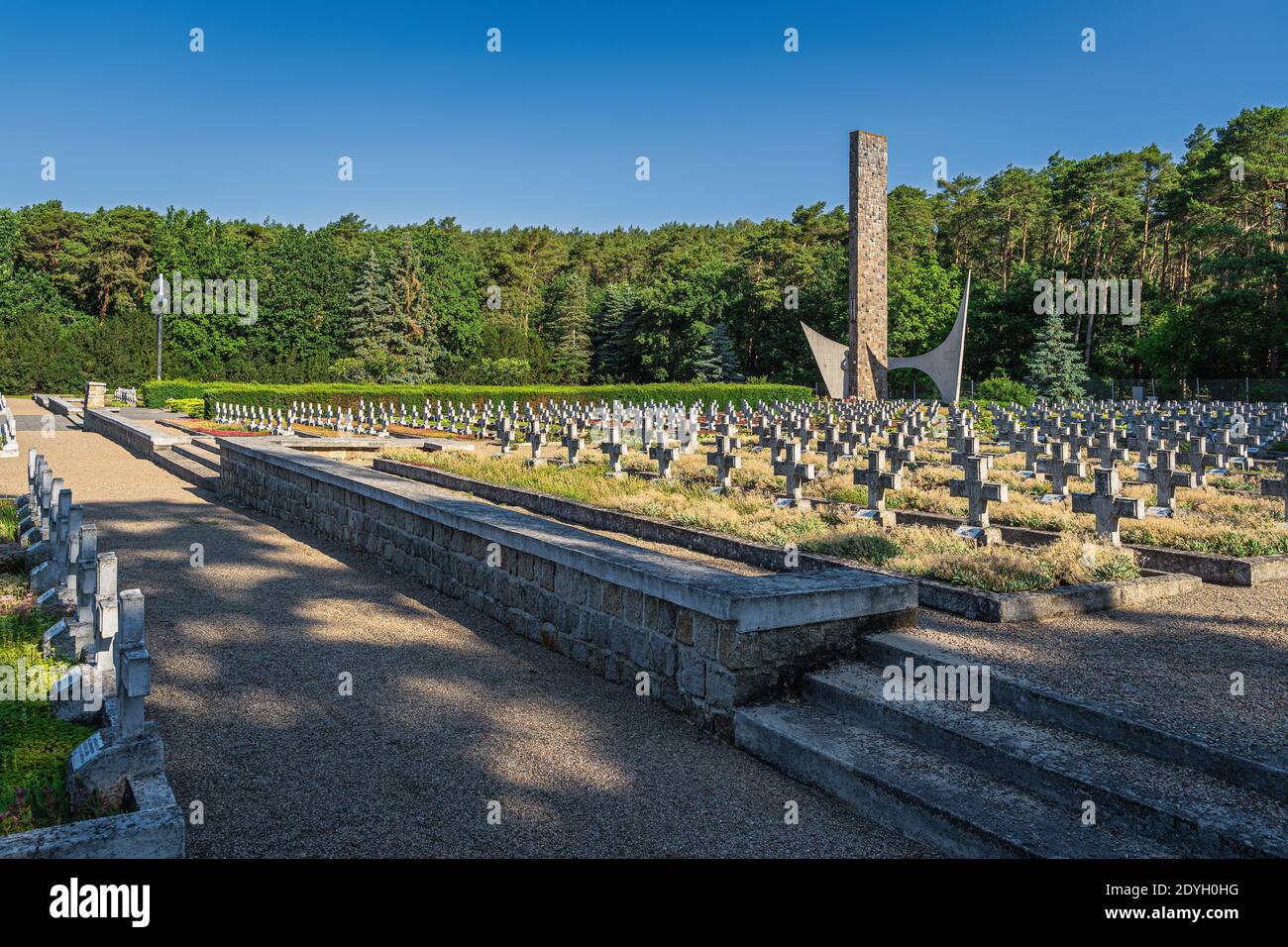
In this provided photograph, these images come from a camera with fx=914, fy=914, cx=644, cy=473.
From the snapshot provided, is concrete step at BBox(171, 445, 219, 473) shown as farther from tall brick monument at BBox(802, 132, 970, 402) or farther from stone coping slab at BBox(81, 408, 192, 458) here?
tall brick monument at BBox(802, 132, 970, 402)

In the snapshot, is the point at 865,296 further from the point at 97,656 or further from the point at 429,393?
the point at 97,656

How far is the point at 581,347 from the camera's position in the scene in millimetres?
55750

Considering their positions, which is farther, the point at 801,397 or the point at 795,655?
the point at 801,397

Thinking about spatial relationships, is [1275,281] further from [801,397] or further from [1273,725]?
[1273,725]

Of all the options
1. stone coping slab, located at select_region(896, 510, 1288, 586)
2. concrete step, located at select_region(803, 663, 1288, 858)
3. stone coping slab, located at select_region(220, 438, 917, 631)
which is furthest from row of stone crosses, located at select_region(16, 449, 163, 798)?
stone coping slab, located at select_region(896, 510, 1288, 586)

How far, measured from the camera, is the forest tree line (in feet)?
145

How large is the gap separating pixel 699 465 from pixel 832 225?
47828 mm

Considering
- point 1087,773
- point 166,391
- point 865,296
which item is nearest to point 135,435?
point 166,391

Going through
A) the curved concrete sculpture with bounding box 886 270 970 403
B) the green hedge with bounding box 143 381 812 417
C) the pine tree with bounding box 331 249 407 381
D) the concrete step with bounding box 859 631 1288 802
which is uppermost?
the pine tree with bounding box 331 249 407 381

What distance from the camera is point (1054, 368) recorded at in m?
40.4

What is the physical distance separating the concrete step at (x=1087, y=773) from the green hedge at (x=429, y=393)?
31.1m

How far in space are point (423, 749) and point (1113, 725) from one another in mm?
2917

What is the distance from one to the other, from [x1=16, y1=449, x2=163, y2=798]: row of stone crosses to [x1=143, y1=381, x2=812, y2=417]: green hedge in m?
27.6
